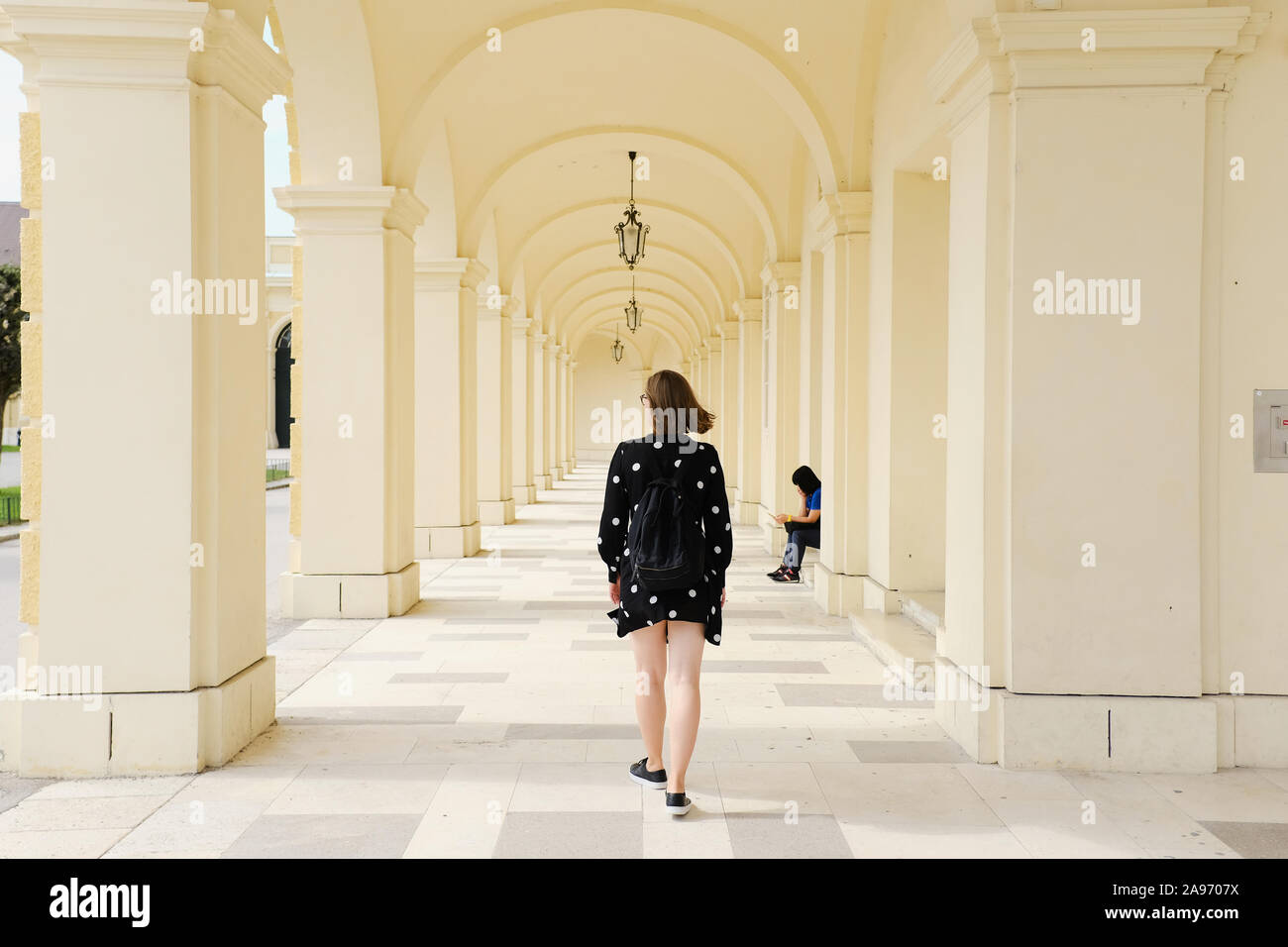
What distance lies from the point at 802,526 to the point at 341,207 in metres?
5.40

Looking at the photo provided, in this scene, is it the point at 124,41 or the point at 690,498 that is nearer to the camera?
the point at 690,498

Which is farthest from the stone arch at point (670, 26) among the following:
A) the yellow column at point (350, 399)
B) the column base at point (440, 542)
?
the column base at point (440, 542)

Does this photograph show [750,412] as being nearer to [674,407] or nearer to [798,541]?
[798,541]

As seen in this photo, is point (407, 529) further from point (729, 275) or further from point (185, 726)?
point (729, 275)

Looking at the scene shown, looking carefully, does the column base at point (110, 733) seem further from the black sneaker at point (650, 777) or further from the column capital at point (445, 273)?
the column capital at point (445, 273)

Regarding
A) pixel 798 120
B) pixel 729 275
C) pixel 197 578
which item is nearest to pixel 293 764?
pixel 197 578

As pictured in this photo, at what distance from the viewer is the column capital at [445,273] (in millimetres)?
12438

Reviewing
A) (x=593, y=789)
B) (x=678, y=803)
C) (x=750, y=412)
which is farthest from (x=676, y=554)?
(x=750, y=412)

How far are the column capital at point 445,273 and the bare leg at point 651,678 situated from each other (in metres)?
8.90

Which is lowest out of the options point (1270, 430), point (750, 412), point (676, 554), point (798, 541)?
point (798, 541)

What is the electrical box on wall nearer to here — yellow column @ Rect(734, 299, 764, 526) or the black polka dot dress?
the black polka dot dress

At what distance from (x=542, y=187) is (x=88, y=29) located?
11.7m

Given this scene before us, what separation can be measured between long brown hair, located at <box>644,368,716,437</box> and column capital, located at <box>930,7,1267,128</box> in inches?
83.1

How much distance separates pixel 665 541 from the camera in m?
4.12
